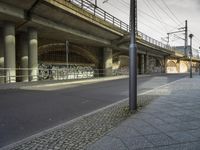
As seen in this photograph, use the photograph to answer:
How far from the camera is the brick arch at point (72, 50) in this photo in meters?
24.8

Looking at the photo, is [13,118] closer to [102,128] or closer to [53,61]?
[102,128]

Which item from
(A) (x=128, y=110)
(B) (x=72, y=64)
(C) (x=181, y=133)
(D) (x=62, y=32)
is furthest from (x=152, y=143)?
(B) (x=72, y=64)

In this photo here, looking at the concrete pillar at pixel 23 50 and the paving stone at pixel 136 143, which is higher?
the concrete pillar at pixel 23 50

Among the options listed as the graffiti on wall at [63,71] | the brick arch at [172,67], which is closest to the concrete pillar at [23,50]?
the graffiti on wall at [63,71]

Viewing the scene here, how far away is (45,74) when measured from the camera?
24.7 m

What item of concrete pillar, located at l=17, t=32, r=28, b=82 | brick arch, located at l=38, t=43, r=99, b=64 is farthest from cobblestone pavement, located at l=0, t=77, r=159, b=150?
brick arch, located at l=38, t=43, r=99, b=64

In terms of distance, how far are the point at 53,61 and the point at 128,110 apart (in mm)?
20480

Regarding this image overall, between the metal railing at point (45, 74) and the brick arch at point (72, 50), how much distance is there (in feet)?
5.89

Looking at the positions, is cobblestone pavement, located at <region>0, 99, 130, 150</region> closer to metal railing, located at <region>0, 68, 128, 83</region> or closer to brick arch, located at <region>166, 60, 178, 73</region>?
metal railing, located at <region>0, 68, 128, 83</region>

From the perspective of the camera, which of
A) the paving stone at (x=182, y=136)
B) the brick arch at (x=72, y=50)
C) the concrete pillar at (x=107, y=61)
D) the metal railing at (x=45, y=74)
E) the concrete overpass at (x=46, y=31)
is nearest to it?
the paving stone at (x=182, y=136)

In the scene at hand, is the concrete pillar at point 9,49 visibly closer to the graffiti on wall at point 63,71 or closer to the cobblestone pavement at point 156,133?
the graffiti on wall at point 63,71

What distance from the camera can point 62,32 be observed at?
21156mm

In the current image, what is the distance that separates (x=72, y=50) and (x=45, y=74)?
18.5 feet

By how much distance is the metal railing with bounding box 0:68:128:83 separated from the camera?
1807 centimetres
